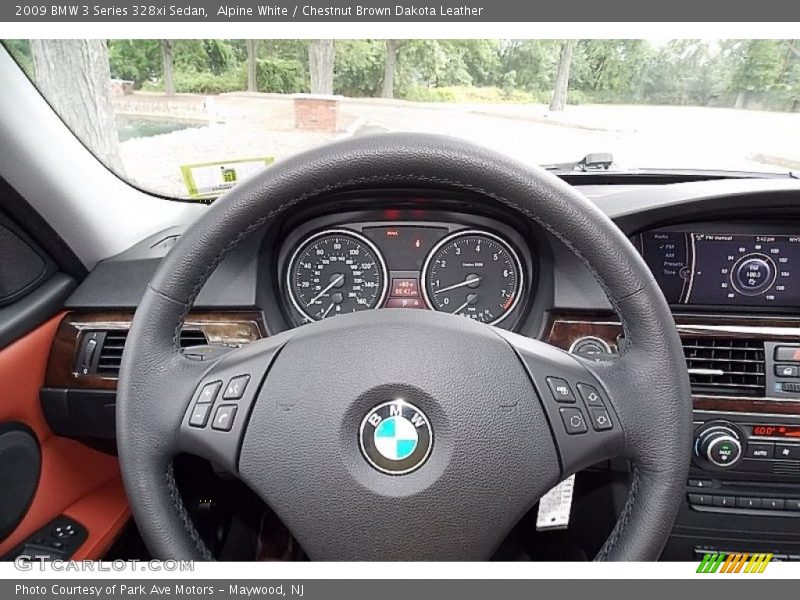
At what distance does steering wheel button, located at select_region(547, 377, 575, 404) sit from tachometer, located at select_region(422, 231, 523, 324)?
604mm

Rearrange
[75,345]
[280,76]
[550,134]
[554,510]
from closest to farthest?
1. [554,510]
2. [75,345]
3. [280,76]
4. [550,134]

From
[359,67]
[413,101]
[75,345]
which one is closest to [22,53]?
[75,345]

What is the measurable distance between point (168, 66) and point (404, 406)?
127cm

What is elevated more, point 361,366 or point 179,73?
point 179,73

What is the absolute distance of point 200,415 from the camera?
1037 millimetres

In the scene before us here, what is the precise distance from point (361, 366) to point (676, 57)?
4.31ft

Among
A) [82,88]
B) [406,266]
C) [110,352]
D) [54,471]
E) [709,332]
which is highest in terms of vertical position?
[82,88]

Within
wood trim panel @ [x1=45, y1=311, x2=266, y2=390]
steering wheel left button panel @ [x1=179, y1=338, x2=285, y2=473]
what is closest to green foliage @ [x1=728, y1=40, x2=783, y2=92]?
steering wheel left button panel @ [x1=179, y1=338, x2=285, y2=473]

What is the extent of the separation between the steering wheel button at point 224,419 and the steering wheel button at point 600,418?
1.88 feet

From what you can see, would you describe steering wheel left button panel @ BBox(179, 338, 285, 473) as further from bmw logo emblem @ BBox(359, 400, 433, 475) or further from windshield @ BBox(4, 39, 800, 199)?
windshield @ BBox(4, 39, 800, 199)

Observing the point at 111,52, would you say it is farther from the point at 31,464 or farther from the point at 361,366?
the point at 361,366

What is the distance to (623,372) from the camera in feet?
3.42

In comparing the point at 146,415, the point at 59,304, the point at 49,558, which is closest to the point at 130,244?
the point at 59,304

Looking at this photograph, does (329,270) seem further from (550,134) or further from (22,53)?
(22,53)
